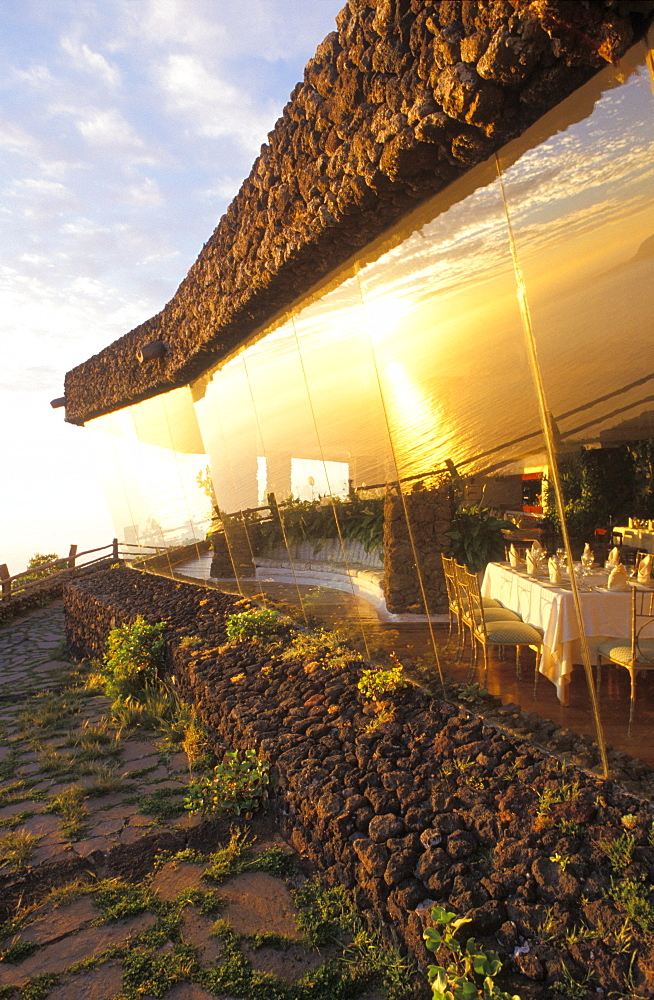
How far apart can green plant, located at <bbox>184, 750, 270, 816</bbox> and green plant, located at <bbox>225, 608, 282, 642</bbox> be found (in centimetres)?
222

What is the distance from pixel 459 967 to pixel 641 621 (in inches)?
63.6

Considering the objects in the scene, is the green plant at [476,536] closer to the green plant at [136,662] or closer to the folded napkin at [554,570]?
the folded napkin at [554,570]

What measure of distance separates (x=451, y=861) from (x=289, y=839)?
118 centimetres

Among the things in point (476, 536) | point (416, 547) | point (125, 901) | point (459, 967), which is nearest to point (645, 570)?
point (476, 536)

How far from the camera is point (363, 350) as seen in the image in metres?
4.32

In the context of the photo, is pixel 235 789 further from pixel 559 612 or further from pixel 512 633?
pixel 559 612

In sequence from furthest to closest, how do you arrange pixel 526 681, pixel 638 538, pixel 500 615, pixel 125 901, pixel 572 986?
1. pixel 500 615
2. pixel 526 681
3. pixel 125 901
4. pixel 638 538
5. pixel 572 986

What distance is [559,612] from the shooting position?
312cm

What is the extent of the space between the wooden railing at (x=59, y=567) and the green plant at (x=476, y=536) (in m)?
8.93

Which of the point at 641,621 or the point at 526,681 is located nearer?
the point at 641,621

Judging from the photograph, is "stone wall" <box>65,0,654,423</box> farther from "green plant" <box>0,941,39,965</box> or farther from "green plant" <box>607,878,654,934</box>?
"green plant" <box>0,941,39,965</box>

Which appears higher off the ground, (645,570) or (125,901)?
(645,570)

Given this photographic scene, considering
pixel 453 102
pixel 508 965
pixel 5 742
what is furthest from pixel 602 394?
pixel 5 742

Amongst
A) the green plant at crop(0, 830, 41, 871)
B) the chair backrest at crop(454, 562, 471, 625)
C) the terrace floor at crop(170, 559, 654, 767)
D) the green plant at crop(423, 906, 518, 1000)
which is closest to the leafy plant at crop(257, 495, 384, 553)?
the terrace floor at crop(170, 559, 654, 767)
